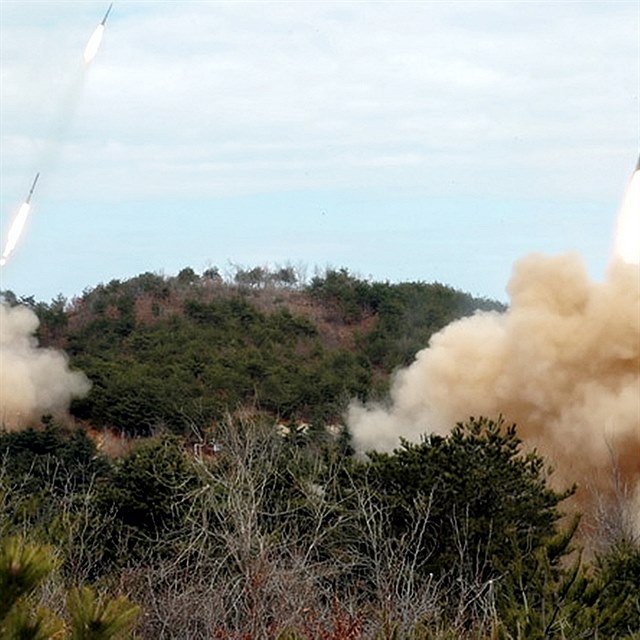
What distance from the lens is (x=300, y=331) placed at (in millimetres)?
47062

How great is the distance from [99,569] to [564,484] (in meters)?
7.91

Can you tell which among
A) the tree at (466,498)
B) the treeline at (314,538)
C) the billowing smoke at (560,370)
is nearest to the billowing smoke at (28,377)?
the billowing smoke at (560,370)

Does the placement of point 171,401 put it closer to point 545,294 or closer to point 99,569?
point 545,294

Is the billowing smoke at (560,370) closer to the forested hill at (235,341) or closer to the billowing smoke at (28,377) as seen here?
the forested hill at (235,341)

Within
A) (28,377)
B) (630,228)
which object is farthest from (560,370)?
(28,377)

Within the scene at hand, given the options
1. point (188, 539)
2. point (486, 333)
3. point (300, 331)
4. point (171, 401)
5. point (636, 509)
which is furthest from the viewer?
point (300, 331)

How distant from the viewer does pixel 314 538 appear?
1430cm

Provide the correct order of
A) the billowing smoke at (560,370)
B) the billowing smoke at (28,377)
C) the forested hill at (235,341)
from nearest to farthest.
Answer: the billowing smoke at (560,370)
the billowing smoke at (28,377)
the forested hill at (235,341)

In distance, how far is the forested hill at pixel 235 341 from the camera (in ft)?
122

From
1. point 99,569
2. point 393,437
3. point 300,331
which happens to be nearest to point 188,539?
point 99,569

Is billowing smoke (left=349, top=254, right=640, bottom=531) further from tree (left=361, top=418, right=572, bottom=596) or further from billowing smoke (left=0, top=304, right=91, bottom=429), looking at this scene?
billowing smoke (left=0, top=304, right=91, bottom=429)

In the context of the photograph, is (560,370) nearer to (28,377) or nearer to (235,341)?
(28,377)

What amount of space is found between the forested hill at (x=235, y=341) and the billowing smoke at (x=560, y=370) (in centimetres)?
1013

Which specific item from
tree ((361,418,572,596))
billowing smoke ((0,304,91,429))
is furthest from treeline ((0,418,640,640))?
billowing smoke ((0,304,91,429))
